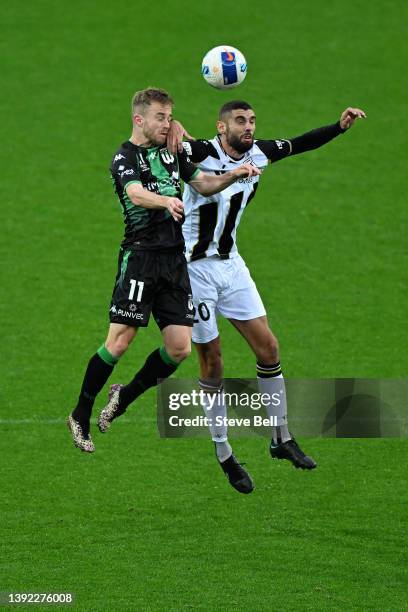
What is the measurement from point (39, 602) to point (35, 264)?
942 cm

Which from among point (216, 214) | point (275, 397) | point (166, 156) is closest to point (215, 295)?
point (216, 214)

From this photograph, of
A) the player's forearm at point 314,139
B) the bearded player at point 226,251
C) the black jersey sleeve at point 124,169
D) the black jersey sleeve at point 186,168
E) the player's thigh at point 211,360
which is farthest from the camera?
the player's thigh at point 211,360

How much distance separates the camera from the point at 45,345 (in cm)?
2072

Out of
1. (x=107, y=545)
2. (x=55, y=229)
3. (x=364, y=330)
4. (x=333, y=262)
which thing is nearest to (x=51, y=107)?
(x=55, y=229)

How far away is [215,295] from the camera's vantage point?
45.6 ft

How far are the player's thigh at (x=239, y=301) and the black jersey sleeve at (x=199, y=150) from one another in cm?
115

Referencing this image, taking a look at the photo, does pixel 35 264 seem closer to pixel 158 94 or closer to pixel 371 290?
pixel 371 290

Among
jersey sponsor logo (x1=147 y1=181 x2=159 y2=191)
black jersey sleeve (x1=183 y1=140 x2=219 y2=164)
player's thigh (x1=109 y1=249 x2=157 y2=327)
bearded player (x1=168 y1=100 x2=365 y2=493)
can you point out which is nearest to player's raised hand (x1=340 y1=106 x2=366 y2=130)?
bearded player (x1=168 y1=100 x2=365 y2=493)

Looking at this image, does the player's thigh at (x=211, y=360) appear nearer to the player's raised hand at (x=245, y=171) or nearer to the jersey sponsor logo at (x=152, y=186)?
the jersey sponsor logo at (x=152, y=186)

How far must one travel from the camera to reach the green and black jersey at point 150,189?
1267cm

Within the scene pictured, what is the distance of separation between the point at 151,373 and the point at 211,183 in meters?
1.87

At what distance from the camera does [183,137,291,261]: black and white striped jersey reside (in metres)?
13.9

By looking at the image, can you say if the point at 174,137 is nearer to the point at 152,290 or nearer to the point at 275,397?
the point at 152,290

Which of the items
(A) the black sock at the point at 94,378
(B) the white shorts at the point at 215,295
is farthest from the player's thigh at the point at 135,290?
(B) the white shorts at the point at 215,295
